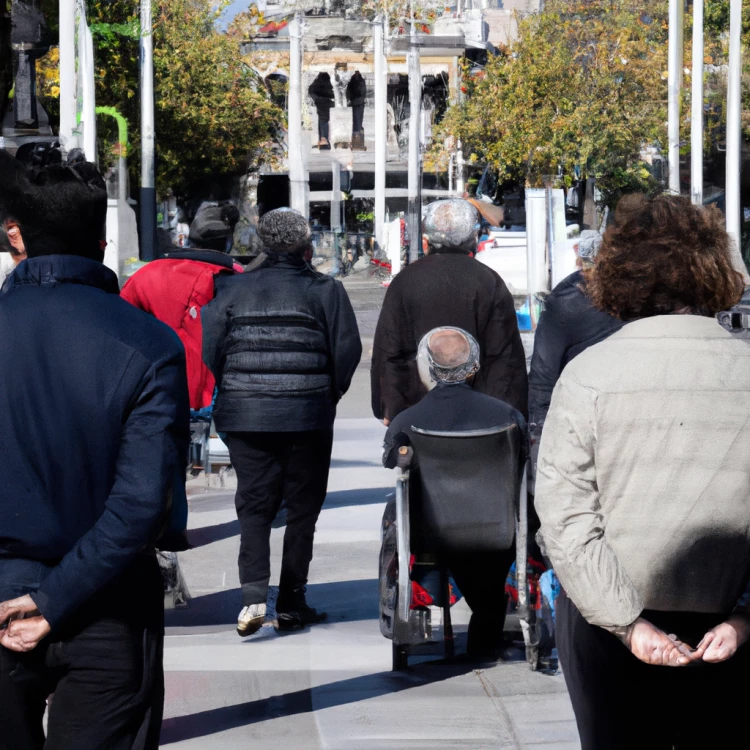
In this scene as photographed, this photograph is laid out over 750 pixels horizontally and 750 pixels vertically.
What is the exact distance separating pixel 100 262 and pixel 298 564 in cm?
326

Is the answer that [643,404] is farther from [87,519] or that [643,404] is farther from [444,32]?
[444,32]

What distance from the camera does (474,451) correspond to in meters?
5.22

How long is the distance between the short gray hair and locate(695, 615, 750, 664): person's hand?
355 cm

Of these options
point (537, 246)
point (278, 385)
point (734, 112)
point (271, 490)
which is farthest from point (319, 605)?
point (734, 112)

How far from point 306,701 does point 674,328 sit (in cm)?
272

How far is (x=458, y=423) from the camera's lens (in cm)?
535

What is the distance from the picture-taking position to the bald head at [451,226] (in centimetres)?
652

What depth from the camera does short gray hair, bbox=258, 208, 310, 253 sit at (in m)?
6.07

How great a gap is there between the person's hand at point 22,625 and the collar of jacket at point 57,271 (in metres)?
0.65

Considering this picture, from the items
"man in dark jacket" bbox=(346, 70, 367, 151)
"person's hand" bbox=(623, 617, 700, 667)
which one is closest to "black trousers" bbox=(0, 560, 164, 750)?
"person's hand" bbox=(623, 617, 700, 667)

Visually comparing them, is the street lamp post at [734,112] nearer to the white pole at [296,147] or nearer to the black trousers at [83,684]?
the white pole at [296,147]

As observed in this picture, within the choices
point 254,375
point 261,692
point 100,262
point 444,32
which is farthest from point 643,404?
point 444,32

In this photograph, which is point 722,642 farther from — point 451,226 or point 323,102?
point 323,102

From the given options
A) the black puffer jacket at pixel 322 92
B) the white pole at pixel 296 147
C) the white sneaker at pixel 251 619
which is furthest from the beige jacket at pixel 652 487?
the black puffer jacket at pixel 322 92
